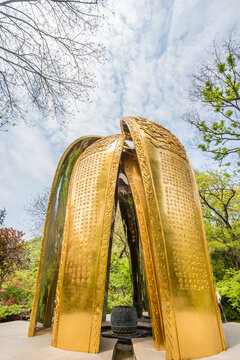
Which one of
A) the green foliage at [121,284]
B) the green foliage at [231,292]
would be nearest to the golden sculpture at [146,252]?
the green foliage at [121,284]

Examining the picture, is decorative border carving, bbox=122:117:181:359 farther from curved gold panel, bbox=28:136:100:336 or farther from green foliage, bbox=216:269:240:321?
green foliage, bbox=216:269:240:321

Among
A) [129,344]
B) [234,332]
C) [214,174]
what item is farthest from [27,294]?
[214,174]

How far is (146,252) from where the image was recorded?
3.49 m

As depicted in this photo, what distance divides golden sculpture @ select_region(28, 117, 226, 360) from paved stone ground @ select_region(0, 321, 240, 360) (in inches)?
5.1

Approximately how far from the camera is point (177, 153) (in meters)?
4.19

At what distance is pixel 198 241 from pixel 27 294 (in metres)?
7.38

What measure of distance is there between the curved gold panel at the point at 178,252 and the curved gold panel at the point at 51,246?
1.69 meters

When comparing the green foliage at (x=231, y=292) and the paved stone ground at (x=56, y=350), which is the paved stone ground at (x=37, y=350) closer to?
the paved stone ground at (x=56, y=350)

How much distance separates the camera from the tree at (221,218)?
391 inches

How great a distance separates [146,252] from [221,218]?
9395 millimetres

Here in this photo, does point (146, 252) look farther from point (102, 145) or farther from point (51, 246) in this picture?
point (102, 145)

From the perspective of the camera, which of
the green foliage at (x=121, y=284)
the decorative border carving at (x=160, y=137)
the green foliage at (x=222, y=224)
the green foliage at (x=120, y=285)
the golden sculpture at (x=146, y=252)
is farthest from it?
the green foliage at (x=222, y=224)

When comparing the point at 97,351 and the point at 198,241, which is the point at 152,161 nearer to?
the point at 198,241

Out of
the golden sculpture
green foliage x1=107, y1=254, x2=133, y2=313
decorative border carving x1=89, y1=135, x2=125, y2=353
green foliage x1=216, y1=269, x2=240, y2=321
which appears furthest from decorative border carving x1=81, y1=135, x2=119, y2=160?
green foliage x1=216, y1=269, x2=240, y2=321
